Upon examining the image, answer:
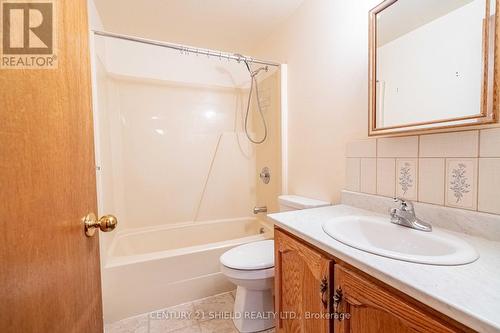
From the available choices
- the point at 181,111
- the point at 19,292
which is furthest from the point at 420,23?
the point at 181,111

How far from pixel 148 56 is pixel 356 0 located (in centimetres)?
194

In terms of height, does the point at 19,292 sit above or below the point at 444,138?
below

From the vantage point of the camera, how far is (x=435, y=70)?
2.86 feet

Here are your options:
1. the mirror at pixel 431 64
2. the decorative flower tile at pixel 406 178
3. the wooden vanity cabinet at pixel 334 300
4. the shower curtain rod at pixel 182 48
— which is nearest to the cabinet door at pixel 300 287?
the wooden vanity cabinet at pixel 334 300

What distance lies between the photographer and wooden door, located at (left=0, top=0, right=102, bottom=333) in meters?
0.35

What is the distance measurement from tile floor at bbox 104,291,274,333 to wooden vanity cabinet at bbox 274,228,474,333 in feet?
1.80

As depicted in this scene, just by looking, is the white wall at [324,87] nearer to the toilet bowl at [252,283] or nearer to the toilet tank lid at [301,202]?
the toilet tank lid at [301,202]

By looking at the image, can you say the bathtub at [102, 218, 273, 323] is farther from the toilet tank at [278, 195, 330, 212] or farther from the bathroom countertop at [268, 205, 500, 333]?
the bathroom countertop at [268, 205, 500, 333]

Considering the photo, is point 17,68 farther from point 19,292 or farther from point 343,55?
point 343,55

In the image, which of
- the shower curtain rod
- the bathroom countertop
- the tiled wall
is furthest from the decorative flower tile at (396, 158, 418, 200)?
the shower curtain rod

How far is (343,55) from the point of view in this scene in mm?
1296

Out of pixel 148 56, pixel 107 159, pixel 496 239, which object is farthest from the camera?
pixel 148 56

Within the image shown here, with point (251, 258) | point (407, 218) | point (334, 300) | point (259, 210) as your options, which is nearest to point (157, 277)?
point (251, 258)

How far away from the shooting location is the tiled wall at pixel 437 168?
2.44 feet
